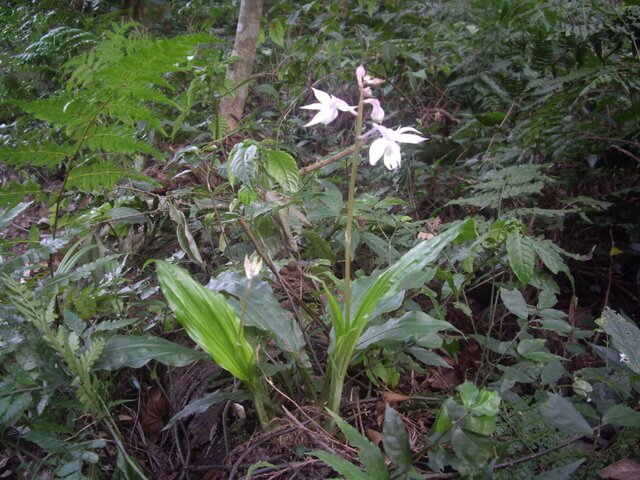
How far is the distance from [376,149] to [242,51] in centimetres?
221

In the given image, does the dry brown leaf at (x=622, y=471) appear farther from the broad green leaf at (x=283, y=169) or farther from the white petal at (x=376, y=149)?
the broad green leaf at (x=283, y=169)

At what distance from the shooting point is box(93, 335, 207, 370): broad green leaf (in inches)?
38.8

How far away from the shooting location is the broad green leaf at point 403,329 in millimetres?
1063

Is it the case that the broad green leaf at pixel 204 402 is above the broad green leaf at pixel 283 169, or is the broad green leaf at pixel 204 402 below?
below

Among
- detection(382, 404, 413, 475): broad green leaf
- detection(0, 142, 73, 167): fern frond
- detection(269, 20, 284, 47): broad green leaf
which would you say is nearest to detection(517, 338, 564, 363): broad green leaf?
detection(382, 404, 413, 475): broad green leaf

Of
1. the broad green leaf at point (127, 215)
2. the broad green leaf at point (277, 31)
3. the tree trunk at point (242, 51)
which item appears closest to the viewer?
the broad green leaf at point (127, 215)

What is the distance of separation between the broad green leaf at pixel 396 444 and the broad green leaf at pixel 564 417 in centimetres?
32

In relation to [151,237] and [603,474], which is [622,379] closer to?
[603,474]

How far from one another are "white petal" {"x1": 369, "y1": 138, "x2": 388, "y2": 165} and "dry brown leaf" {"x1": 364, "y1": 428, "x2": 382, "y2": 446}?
2.45ft

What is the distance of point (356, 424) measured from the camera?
1224 mm

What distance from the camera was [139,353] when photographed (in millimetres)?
1001

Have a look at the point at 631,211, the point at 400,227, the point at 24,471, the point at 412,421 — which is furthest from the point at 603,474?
the point at 631,211

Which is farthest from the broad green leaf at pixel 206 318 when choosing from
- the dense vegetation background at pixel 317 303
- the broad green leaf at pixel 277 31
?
the broad green leaf at pixel 277 31

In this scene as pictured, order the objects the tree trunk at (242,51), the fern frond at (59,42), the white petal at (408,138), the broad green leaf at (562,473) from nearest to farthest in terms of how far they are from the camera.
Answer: the broad green leaf at (562,473) → the white petal at (408,138) → the fern frond at (59,42) → the tree trunk at (242,51)
